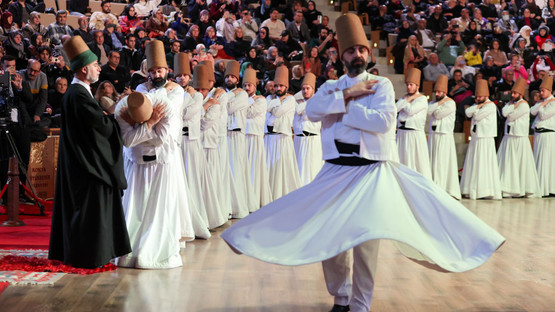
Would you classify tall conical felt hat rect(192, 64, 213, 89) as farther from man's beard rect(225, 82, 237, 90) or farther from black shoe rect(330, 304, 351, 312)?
black shoe rect(330, 304, 351, 312)

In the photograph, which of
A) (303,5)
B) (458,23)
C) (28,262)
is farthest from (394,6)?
(28,262)

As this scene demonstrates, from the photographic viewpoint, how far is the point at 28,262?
655cm

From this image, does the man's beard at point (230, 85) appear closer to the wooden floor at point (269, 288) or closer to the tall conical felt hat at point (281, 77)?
the tall conical felt hat at point (281, 77)

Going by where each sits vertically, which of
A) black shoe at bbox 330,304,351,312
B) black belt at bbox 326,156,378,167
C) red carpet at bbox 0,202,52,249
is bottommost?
red carpet at bbox 0,202,52,249

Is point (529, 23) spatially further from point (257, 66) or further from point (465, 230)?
point (465, 230)

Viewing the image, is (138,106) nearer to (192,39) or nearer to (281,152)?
(281,152)

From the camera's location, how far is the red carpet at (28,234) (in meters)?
7.63

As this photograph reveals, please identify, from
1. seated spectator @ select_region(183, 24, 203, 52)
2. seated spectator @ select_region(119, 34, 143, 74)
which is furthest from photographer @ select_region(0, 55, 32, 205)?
seated spectator @ select_region(183, 24, 203, 52)

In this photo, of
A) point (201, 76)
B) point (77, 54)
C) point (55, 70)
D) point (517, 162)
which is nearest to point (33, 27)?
point (55, 70)

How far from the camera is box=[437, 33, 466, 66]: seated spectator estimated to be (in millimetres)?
18547

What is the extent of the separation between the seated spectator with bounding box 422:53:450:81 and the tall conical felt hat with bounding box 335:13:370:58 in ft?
41.9

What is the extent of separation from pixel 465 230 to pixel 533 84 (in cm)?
1418

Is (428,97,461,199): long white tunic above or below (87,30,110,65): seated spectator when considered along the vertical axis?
below

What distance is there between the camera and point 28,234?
8312 mm
